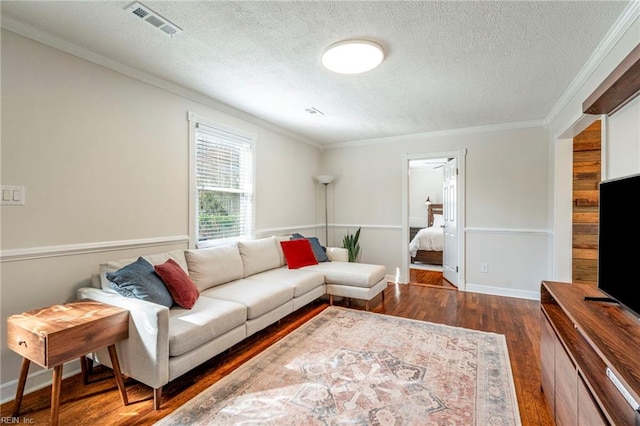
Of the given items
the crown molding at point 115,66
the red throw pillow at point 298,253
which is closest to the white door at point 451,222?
the red throw pillow at point 298,253

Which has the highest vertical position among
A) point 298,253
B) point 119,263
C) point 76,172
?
point 76,172

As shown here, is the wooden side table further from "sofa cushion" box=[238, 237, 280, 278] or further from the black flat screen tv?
the black flat screen tv

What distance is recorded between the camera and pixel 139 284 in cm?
204

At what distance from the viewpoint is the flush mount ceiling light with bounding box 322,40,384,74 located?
82.7 inches

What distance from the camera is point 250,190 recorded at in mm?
3896

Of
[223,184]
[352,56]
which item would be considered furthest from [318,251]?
[352,56]

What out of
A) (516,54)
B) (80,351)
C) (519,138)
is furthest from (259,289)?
(519,138)

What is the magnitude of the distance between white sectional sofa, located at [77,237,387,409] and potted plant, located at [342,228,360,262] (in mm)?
842

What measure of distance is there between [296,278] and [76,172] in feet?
6.99

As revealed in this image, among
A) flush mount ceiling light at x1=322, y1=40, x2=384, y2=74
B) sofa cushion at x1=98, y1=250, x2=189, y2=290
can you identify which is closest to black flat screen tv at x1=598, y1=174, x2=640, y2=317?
flush mount ceiling light at x1=322, y1=40, x2=384, y2=74

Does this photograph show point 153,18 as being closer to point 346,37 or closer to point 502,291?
point 346,37

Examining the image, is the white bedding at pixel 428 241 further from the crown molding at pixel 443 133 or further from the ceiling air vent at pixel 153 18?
the ceiling air vent at pixel 153 18

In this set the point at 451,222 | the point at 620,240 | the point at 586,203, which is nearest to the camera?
the point at 620,240

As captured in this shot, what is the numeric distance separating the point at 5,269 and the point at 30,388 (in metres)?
0.80
